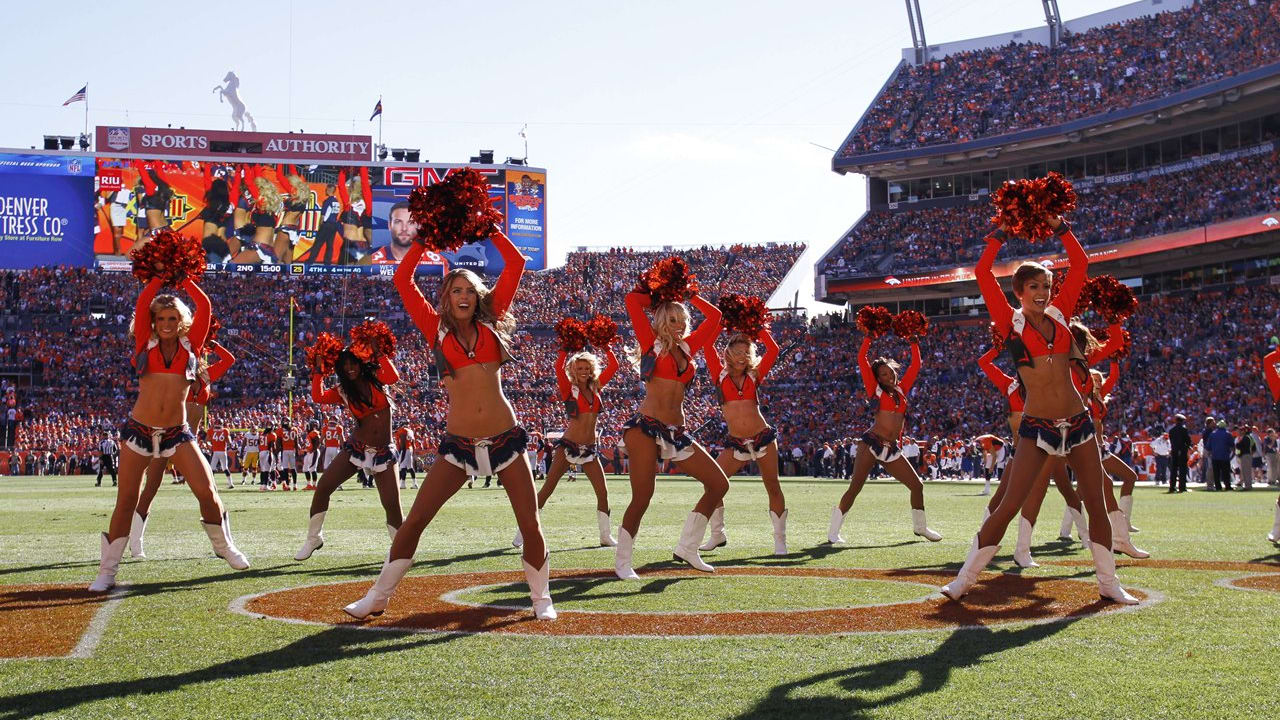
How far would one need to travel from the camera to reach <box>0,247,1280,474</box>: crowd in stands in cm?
4362

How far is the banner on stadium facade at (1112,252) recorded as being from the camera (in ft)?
144

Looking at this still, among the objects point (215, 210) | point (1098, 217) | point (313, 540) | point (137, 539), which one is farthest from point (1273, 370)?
point (215, 210)

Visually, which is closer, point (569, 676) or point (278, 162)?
point (569, 676)

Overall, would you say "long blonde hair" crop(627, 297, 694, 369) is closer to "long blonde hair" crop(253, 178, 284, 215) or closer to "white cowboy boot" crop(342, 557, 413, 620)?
"white cowboy boot" crop(342, 557, 413, 620)

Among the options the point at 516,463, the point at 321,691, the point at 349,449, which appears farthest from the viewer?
the point at 349,449

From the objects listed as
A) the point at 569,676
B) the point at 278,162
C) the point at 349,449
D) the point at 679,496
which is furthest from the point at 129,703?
the point at 278,162

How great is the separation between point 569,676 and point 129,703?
1.97 m

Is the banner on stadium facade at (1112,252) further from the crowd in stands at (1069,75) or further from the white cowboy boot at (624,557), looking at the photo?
the white cowboy boot at (624,557)

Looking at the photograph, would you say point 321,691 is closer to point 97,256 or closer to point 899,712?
point 899,712

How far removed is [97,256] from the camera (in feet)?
185

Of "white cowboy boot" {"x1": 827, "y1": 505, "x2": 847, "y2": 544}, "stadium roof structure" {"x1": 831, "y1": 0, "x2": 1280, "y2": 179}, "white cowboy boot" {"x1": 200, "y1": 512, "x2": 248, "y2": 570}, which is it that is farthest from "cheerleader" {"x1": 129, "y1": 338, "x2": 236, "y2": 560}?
"stadium roof structure" {"x1": 831, "y1": 0, "x2": 1280, "y2": 179}

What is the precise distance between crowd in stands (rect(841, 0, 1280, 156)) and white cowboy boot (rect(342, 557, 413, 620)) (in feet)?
149

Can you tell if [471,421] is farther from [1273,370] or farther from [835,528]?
[1273,370]

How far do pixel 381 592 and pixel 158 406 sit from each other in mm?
3287
